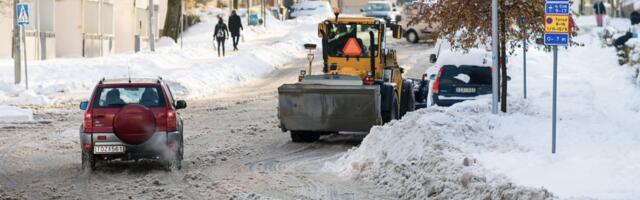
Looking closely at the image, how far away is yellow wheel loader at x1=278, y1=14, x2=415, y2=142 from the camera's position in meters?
19.0

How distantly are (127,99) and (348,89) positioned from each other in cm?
448

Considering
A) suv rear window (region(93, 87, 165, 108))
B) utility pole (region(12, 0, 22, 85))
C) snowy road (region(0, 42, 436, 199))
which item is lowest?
snowy road (region(0, 42, 436, 199))

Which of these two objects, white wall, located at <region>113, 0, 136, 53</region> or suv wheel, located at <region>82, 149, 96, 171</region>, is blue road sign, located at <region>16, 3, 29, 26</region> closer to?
suv wheel, located at <region>82, 149, 96, 171</region>

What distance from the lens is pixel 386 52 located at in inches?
871

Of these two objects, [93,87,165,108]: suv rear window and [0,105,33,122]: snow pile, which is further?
[0,105,33,122]: snow pile

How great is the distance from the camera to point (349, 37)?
21.7m

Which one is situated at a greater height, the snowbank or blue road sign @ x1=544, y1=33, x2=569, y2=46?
blue road sign @ x1=544, y1=33, x2=569, y2=46

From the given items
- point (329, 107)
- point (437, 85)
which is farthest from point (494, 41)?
point (437, 85)

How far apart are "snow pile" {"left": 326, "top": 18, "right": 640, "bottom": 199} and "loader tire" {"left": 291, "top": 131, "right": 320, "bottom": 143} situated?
231 cm

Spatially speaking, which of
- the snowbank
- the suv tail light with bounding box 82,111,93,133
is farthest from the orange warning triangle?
the suv tail light with bounding box 82,111,93,133

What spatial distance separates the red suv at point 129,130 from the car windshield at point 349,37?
21.9ft

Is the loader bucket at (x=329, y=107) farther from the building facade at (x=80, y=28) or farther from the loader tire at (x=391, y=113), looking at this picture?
the building facade at (x=80, y=28)

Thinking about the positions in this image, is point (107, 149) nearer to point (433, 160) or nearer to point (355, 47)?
point (433, 160)

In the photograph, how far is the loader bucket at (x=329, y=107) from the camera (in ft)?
62.0
